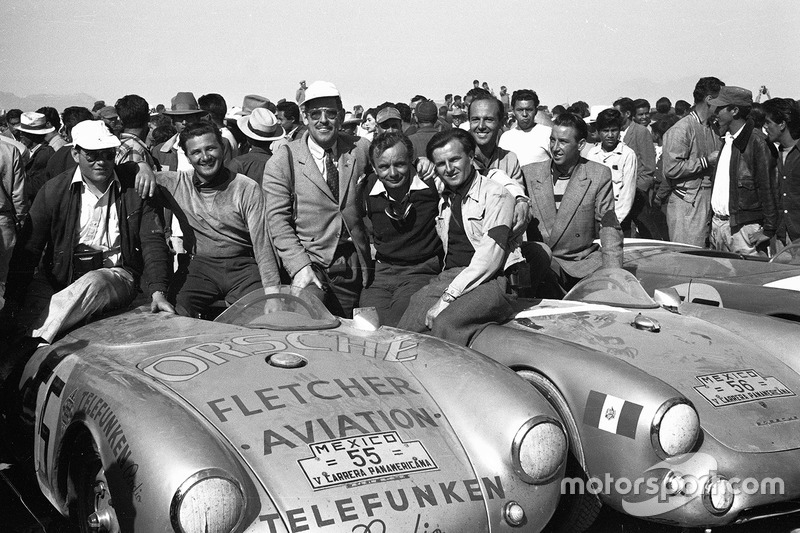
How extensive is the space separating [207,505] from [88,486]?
1.04 meters

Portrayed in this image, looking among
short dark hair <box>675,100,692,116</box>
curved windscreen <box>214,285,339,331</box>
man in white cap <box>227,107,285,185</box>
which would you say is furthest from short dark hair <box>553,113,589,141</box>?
short dark hair <box>675,100,692,116</box>

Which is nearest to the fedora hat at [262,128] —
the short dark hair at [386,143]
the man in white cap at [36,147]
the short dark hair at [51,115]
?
the short dark hair at [386,143]

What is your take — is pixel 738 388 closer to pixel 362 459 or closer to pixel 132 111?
pixel 362 459

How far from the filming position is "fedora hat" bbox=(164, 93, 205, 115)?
8.91 m

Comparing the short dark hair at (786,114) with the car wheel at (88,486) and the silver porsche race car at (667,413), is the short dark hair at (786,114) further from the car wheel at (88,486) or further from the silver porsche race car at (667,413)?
the car wheel at (88,486)

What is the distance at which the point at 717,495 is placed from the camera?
409 cm

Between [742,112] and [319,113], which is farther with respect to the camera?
[742,112]

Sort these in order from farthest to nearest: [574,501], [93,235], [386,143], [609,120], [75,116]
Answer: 1. [75,116]
2. [609,120]
3. [386,143]
4. [93,235]
5. [574,501]

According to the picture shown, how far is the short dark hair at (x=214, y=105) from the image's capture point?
359 inches

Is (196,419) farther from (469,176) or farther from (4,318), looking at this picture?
(469,176)

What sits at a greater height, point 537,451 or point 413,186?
point 413,186

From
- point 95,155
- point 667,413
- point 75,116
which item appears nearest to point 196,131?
point 95,155

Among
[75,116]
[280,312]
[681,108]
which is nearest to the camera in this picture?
[280,312]

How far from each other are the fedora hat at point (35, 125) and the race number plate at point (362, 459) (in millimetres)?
8029
